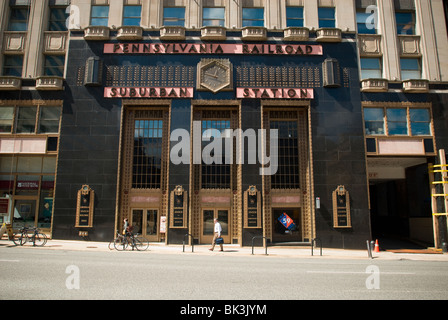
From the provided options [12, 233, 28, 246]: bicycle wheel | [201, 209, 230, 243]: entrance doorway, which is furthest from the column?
[12, 233, 28, 246]: bicycle wheel

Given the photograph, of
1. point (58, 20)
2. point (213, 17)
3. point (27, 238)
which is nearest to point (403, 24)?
point (213, 17)

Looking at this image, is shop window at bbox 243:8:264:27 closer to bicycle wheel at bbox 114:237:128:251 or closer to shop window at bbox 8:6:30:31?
shop window at bbox 8:6:30:31

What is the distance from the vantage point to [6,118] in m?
22.8

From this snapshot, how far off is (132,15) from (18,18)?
973 centimetres

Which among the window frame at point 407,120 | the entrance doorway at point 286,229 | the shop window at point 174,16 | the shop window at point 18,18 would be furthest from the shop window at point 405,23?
the shop window at point 18,18

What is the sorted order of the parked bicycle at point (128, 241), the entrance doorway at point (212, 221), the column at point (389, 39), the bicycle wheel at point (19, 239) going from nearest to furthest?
the bicycle wheel at point (19, 239) < the parked bicycle at point (128, 241) < the entrance doorway at point (212, 221) < the column at point (389, 39)

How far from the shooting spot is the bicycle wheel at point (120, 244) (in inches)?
707

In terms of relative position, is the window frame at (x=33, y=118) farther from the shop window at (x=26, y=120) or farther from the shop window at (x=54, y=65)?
the shop window at (x=54, y=65)

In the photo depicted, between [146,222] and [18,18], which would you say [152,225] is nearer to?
[146,222]

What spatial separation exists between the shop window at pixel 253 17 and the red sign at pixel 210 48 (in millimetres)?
2526

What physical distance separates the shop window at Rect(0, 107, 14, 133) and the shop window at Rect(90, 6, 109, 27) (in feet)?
30.9

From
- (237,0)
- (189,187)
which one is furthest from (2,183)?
(237,0)

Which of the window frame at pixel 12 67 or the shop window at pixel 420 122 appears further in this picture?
the window frame at pixel 12 67

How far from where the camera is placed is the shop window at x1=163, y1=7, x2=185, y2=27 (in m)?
24.0
